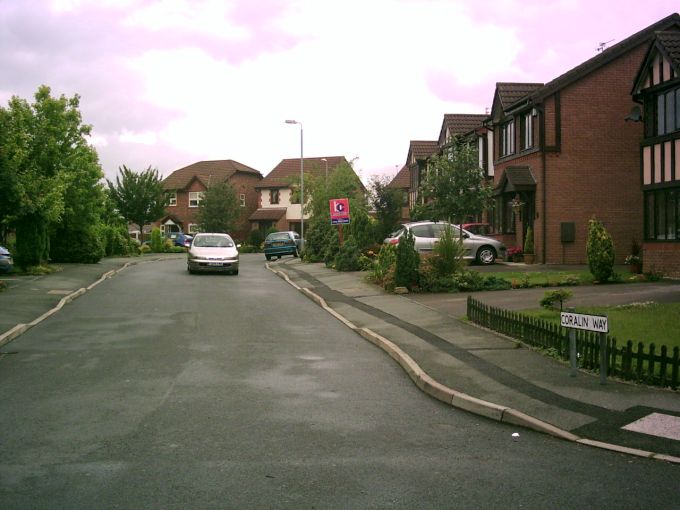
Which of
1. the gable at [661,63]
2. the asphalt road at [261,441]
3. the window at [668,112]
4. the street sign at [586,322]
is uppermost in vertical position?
the gable at [661,63]

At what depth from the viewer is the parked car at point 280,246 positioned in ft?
138

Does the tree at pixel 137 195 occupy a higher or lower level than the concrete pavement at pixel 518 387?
higher

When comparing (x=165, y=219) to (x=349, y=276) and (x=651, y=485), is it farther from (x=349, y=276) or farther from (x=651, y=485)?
(x=651, y=485)

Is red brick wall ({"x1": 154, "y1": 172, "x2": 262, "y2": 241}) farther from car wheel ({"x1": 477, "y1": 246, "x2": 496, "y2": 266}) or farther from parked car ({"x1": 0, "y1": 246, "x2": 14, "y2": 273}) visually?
car wheel ({"x1": 477, "y1": 246, "x2": 496, "y2": 266})

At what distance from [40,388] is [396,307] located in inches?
369

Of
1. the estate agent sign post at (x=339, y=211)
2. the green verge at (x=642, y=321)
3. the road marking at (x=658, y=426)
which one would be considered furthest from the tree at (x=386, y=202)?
the road marking at (x=658, y=426)

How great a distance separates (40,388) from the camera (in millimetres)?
8609

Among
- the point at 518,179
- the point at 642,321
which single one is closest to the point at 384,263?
the point at 518,179

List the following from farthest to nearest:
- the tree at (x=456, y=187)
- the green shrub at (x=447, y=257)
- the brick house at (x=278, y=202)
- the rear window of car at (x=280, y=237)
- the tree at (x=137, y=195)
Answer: the brick house at (x=278, y=202)
the tree at (x=137, y=195)
the rear window of car at (x=280, y=237)
the tree at (x=456, y=187)
the green shrub at (x=447, y=257)

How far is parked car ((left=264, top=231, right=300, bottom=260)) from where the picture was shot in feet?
138

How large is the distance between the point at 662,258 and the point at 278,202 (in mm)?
56421

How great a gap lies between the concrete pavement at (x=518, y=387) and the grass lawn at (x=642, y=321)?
139cm

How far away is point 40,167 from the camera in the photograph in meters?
27.2

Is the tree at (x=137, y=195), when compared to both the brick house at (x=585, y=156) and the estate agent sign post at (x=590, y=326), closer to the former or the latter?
the brick house at (x=585, y=156)
